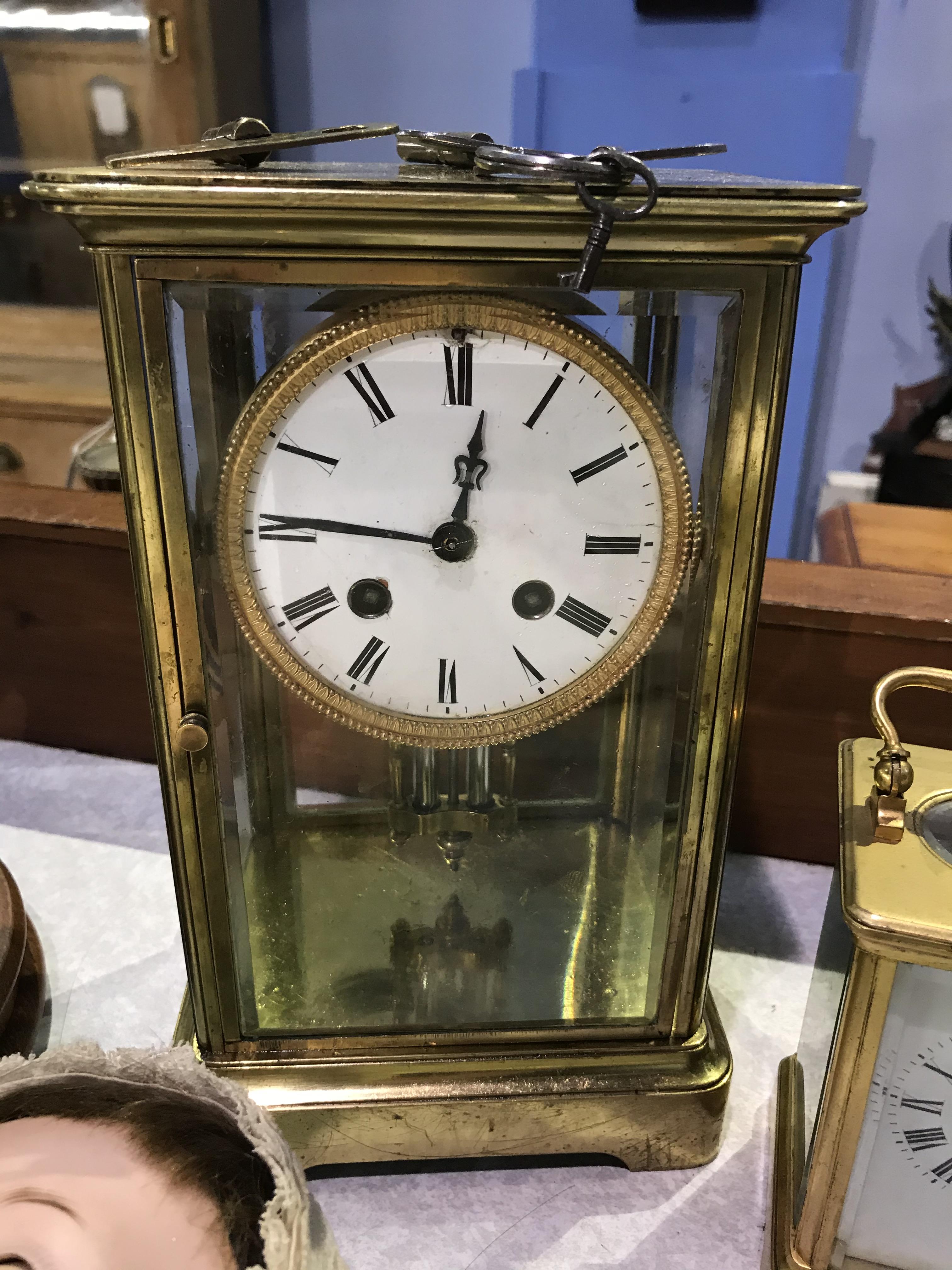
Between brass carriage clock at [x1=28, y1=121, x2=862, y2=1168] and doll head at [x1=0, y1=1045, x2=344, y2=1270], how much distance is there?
16 centimetres

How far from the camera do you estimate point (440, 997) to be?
27.9 inches

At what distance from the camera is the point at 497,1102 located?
67cm

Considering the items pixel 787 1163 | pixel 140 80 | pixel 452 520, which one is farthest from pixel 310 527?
pixel 140 80

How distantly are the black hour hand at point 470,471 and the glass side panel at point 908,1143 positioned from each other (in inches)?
14.4

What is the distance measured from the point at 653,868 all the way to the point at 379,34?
1029 mm

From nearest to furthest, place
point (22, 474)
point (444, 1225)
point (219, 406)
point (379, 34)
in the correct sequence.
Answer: point (219, 406) < point (444, 1225) < point (379, 34) < point (22, 474)

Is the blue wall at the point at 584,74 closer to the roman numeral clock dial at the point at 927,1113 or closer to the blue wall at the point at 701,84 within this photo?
the blue wall at the point at 701,84

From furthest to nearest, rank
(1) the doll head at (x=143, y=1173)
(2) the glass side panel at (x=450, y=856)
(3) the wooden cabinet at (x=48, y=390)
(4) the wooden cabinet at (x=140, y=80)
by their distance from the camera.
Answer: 1. (3) the wooden cabinet at (x=48, y=390)
2. (4) the wooden cabinet at (x=140, y=80)
3. (2) the glass side panel at (x=450, y=856)
4. (1) the doll head at (x=143, y=1173)

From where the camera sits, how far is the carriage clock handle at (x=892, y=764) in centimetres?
57

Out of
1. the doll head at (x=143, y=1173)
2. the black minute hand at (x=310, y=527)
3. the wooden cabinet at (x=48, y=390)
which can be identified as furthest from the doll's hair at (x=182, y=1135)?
the wooden cabinet at (x=48, y=390)

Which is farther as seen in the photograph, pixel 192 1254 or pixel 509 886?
pixel 509 886

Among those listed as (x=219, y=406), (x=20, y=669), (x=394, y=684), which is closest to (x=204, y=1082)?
(x=394, y=684)

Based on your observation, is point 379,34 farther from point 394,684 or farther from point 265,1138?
point 265,1138

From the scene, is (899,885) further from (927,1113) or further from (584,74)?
(584,74)
